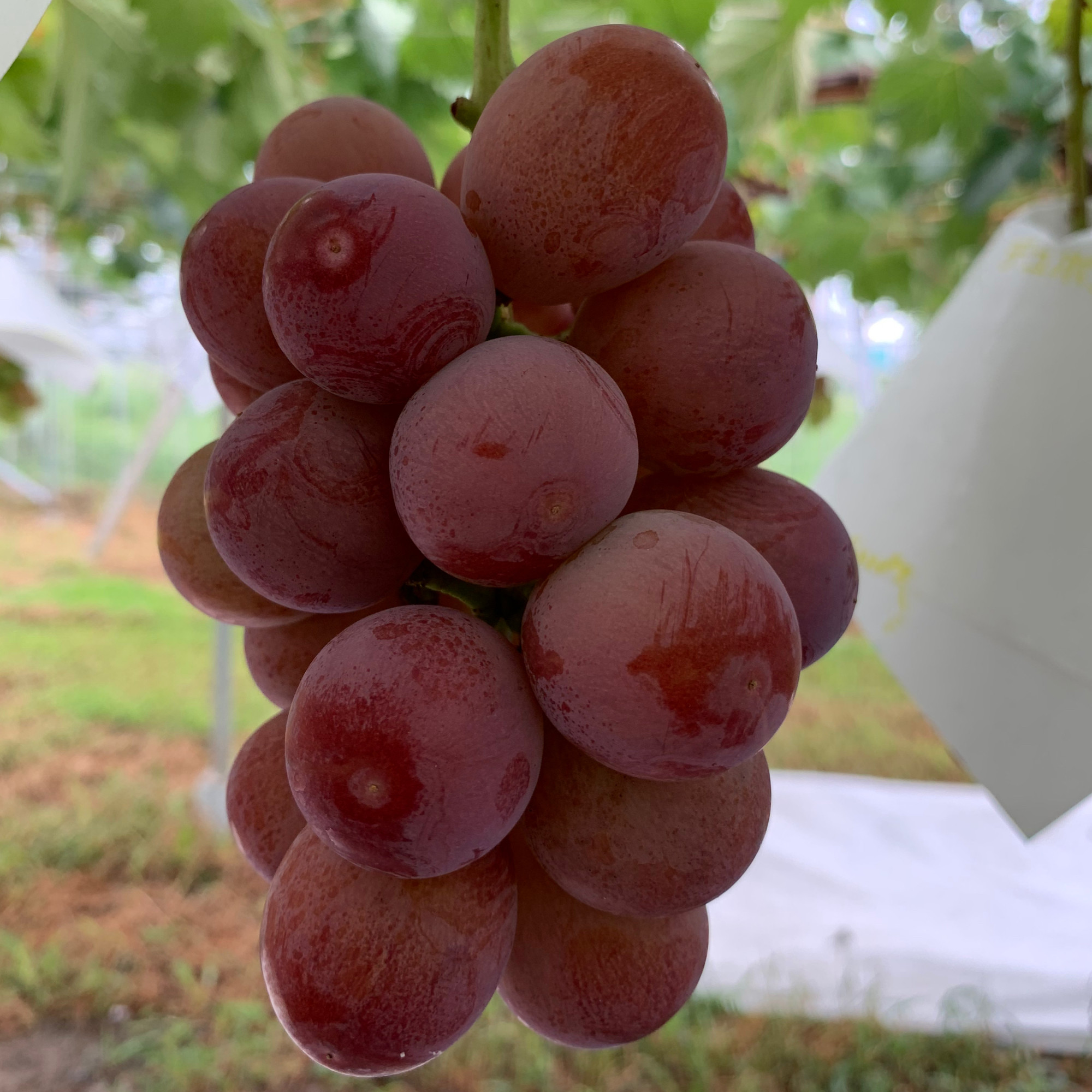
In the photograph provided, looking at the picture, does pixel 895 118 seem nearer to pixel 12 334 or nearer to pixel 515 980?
pixel 515 980

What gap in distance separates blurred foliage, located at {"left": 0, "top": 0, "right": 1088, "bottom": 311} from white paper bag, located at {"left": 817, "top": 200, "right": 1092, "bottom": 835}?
41 centimetres

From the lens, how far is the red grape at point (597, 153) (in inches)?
12.3

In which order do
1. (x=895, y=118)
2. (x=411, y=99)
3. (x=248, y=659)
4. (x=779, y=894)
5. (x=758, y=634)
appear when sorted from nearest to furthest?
(x=758, y=634) → (x=248, y=659) → (x=411, y=99) → (x=895, y=118) → (x=779, y=894)

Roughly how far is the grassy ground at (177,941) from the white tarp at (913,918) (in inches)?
2.4

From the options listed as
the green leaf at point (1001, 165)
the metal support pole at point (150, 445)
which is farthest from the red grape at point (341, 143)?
the metal support pole at point (150, 445)

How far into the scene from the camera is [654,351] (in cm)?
34

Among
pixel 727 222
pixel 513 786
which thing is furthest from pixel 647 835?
pixel 727 222

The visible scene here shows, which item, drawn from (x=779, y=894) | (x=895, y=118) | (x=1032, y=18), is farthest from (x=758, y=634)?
(x=779, y=894)

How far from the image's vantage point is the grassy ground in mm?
1457

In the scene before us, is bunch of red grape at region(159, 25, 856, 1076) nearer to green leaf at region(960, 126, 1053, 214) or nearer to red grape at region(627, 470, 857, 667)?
red grape at region(627, 470, 857, 667)

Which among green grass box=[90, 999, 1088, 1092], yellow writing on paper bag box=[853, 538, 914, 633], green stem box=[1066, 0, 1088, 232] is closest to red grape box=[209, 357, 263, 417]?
yellow writing on paper bag box=[853, 538, 914, 633]

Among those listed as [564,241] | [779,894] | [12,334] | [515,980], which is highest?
[564,241]

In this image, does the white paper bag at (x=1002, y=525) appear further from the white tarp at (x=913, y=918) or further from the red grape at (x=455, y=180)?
the white tarp at (x=913, y=918)

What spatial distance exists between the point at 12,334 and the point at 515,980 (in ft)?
5.41
